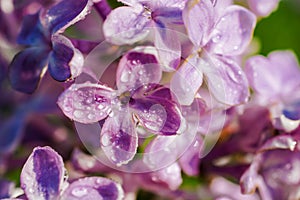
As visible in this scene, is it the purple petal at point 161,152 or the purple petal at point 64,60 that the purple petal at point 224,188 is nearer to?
the purple petal at point 161,152

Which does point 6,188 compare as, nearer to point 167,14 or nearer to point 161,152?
point 161,152

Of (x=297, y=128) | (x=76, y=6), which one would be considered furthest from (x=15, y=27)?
(x=297, y=128)

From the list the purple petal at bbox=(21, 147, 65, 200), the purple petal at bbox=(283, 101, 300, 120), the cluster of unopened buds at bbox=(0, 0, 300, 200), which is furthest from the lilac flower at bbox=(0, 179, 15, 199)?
the purple petal at bbox=(283, 101, 300, 120)

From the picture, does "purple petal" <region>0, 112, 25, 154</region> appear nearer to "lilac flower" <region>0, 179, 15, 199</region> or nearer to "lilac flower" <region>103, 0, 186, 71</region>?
"lilac flower" <region>0, 179, 15, 199</region>

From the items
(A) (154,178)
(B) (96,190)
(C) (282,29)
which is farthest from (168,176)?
(C) (282,29)

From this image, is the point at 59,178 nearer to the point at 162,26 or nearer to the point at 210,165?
the point at 162,26
